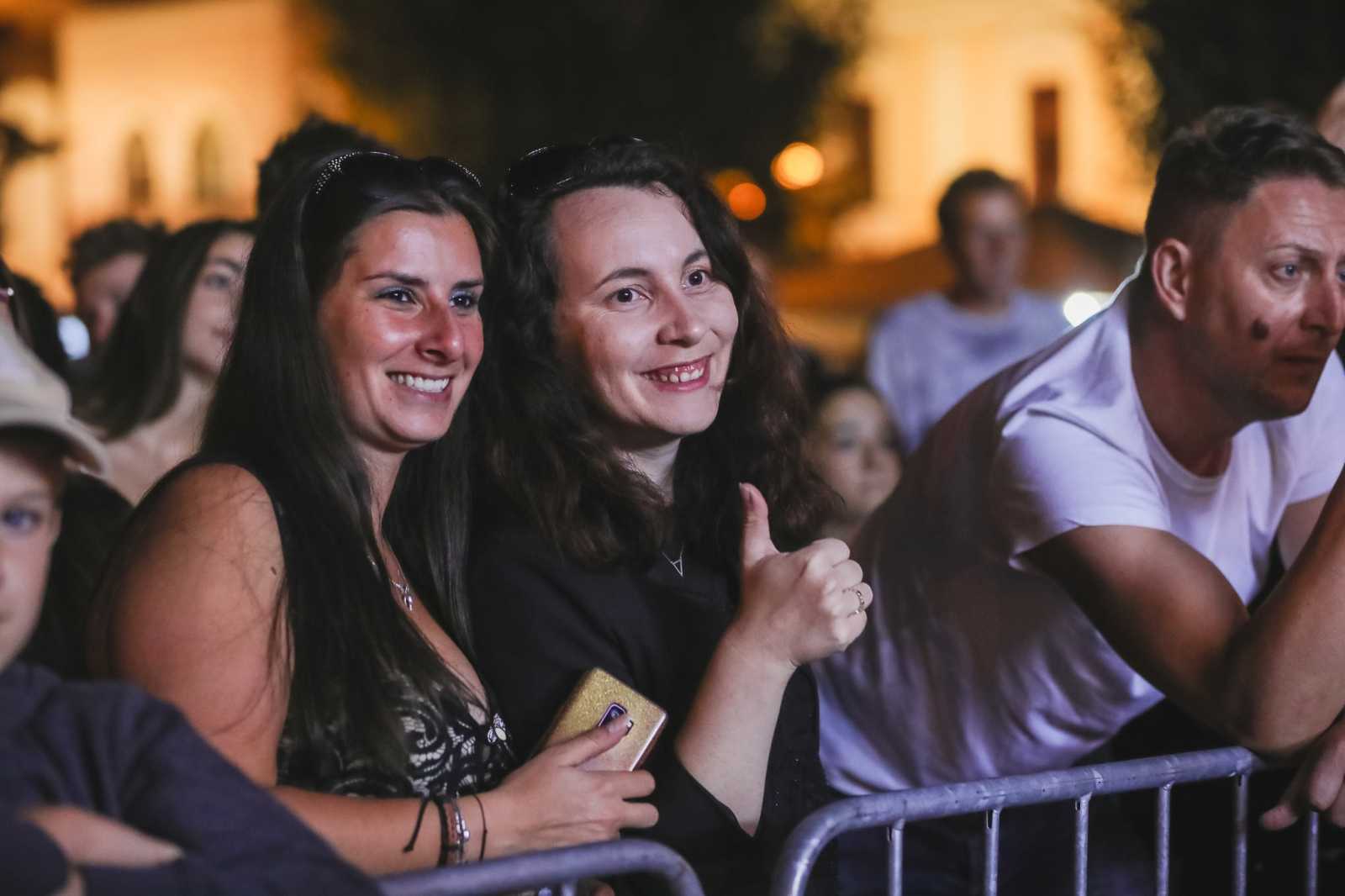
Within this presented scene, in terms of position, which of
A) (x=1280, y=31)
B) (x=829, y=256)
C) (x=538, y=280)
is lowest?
(x=829, y=256)

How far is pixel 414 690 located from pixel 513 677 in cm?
32

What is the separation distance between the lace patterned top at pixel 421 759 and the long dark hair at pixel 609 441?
0.42 m

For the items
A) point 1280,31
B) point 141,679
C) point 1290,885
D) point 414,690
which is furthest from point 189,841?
point 1280,31

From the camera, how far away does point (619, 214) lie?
3.21 metres

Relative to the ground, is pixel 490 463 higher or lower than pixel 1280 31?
lower

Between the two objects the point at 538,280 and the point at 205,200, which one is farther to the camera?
the point at 205,200

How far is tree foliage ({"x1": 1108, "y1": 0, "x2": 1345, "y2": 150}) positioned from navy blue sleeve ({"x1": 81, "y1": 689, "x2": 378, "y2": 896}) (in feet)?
46.2

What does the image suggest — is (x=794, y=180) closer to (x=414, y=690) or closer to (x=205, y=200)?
(x=205, y=200)

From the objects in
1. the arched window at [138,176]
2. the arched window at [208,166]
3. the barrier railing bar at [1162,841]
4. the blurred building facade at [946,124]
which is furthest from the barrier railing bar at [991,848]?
the arched window at [138,176]

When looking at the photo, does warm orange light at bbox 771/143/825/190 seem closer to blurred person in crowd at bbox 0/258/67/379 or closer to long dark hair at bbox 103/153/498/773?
blurred person in crowd at bbox 0/258/67/379

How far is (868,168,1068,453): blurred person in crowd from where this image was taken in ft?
23.6

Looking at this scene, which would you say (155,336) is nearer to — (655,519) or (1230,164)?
(655,519)

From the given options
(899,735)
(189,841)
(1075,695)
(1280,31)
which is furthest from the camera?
(1280,31)

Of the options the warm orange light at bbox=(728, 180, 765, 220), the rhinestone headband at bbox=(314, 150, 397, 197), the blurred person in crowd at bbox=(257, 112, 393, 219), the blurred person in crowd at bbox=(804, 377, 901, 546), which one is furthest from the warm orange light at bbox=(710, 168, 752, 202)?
the rhinestone headband at bbox=(314, 150, 397, 197)
